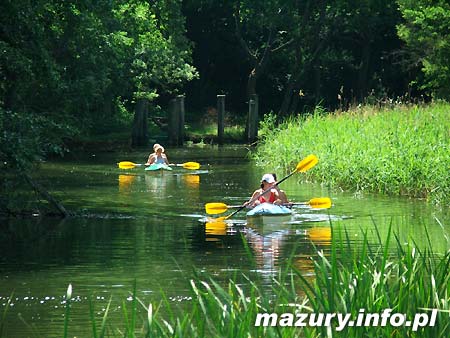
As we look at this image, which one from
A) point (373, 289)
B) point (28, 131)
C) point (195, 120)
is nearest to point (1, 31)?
point (28, 131)

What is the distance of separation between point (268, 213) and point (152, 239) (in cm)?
353

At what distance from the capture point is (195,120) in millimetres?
53594

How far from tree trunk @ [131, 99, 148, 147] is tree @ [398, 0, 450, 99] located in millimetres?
9579

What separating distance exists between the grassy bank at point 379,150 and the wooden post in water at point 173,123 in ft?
43.9

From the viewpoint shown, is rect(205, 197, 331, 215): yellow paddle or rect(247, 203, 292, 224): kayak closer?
rect(205, 197, 331, 215): yellow paddle

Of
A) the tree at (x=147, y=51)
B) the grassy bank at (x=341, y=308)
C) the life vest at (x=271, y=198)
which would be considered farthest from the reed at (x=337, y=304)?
the tree at (x=147, y=51)

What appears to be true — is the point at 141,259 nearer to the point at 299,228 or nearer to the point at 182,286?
the point at 182,286

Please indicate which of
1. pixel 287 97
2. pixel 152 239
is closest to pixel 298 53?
pixel 287 97

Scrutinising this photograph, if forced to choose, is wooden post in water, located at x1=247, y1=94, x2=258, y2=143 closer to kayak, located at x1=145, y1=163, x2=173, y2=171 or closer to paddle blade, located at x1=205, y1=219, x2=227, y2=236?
kayak, located at x1=145, y1=163, x2=173, y2=171

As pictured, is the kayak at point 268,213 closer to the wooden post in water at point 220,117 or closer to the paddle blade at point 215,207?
the paddle blade at point 215,207


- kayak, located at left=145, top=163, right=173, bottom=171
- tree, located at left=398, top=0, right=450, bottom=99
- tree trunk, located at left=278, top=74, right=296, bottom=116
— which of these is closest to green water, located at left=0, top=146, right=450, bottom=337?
kayak, located at left=145, top=163, right=173, bottom=171

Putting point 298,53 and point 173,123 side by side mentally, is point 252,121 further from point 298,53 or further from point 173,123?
point 298,53

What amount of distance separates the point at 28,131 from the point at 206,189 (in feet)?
27.8

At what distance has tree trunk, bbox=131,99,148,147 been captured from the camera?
45.4 m
